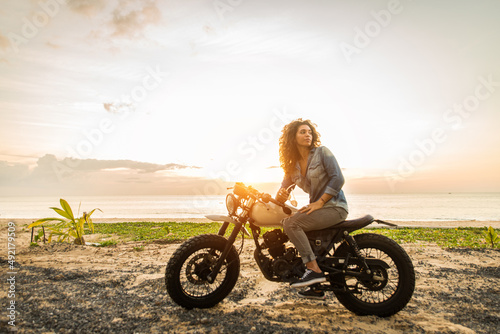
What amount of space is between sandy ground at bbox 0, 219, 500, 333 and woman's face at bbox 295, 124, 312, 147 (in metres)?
2.23

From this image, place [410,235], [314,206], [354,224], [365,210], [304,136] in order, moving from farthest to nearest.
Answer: [365,210]
[410,235]
[304,136]
[354,224]
[314,206]

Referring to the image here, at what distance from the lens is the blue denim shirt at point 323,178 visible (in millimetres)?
3811

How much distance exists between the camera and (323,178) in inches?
158

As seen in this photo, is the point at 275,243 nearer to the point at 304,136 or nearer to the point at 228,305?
the point at 228,305

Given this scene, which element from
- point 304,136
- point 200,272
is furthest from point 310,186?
point 200,272

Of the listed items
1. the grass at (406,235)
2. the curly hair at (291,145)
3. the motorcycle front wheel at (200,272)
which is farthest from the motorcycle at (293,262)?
A: the grass at (406,235)

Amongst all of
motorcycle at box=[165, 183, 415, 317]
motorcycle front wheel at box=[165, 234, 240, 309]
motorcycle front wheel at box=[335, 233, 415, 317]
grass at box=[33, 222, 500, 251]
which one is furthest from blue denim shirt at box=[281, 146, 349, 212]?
grass at box=[33, 222, 500, 251]

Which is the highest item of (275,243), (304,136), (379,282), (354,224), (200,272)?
(304,136)

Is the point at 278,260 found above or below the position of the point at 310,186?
below

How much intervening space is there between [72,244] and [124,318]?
5.89 meters

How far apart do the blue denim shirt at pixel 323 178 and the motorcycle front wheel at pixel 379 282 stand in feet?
1.89

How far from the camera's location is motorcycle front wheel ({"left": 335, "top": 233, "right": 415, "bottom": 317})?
3795mm

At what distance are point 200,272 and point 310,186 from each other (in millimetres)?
1862

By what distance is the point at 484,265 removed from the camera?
6.21 metres
